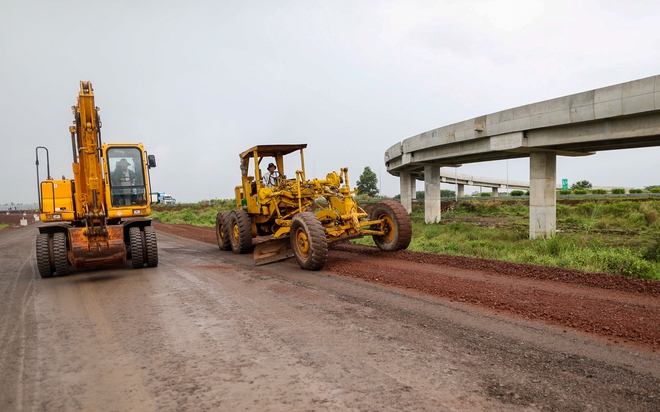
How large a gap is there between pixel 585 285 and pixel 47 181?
1150cm

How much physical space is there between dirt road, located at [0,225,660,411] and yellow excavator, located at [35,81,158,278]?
153cm

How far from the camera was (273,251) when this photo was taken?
1071cm

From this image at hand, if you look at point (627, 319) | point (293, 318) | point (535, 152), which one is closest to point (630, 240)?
point (535, 152)

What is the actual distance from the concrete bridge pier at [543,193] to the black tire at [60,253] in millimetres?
15394

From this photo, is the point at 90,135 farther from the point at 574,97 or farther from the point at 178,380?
the point at 574,97

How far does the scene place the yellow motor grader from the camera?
954 cm

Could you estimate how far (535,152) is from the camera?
17.3 m

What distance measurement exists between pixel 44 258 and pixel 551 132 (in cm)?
1638

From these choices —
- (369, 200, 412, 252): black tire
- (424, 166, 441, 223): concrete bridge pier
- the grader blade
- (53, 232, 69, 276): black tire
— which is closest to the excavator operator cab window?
(53, 232, 69, 276): black tire

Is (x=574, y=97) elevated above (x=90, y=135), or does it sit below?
above

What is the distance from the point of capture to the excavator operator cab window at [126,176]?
10.2m

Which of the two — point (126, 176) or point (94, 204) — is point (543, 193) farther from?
point (94, 204)

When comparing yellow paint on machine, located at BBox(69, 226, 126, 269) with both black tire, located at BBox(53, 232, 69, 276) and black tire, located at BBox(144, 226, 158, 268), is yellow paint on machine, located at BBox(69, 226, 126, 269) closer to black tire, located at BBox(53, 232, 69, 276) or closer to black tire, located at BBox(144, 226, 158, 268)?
black tire, located at BBox(53, 232, 69, 276)

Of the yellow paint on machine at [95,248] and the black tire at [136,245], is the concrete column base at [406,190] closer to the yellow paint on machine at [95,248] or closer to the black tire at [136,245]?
the black tire at [136,245]
